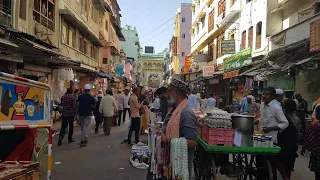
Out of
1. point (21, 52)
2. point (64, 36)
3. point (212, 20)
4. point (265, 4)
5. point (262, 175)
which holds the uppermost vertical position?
point (212, 20)

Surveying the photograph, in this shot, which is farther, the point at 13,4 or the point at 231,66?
the point at 231,66

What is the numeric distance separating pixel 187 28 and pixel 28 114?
60302 mm

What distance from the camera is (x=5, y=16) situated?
431 inches

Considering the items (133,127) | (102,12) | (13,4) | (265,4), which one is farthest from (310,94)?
(102,12)

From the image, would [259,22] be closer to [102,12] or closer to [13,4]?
[13,4]

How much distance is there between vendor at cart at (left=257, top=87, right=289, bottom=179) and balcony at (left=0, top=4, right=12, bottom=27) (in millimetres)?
9136

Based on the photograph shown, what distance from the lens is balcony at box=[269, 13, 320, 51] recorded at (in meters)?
11.3

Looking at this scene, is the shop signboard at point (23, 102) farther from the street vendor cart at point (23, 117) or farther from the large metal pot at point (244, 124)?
the large metal pot at point (244, 124)

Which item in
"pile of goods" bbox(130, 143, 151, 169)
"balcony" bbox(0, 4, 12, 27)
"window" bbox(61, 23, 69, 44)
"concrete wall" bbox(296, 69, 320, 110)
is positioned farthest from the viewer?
"window" bbox(61, 23, 69, 44)

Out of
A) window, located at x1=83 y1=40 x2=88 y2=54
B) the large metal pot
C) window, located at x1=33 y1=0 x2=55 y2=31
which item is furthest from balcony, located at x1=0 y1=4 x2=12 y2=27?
window, located at x1=83 y1=40 x2=88 y2=54

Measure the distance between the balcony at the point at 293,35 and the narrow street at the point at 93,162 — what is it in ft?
23.4

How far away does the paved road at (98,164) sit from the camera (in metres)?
6.29

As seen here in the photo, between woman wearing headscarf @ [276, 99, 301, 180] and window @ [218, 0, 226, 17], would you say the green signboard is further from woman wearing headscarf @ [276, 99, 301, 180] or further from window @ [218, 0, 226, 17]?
woman wearing headscarf @ [276, 99, 301, 180]

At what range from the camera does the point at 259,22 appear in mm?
17406
